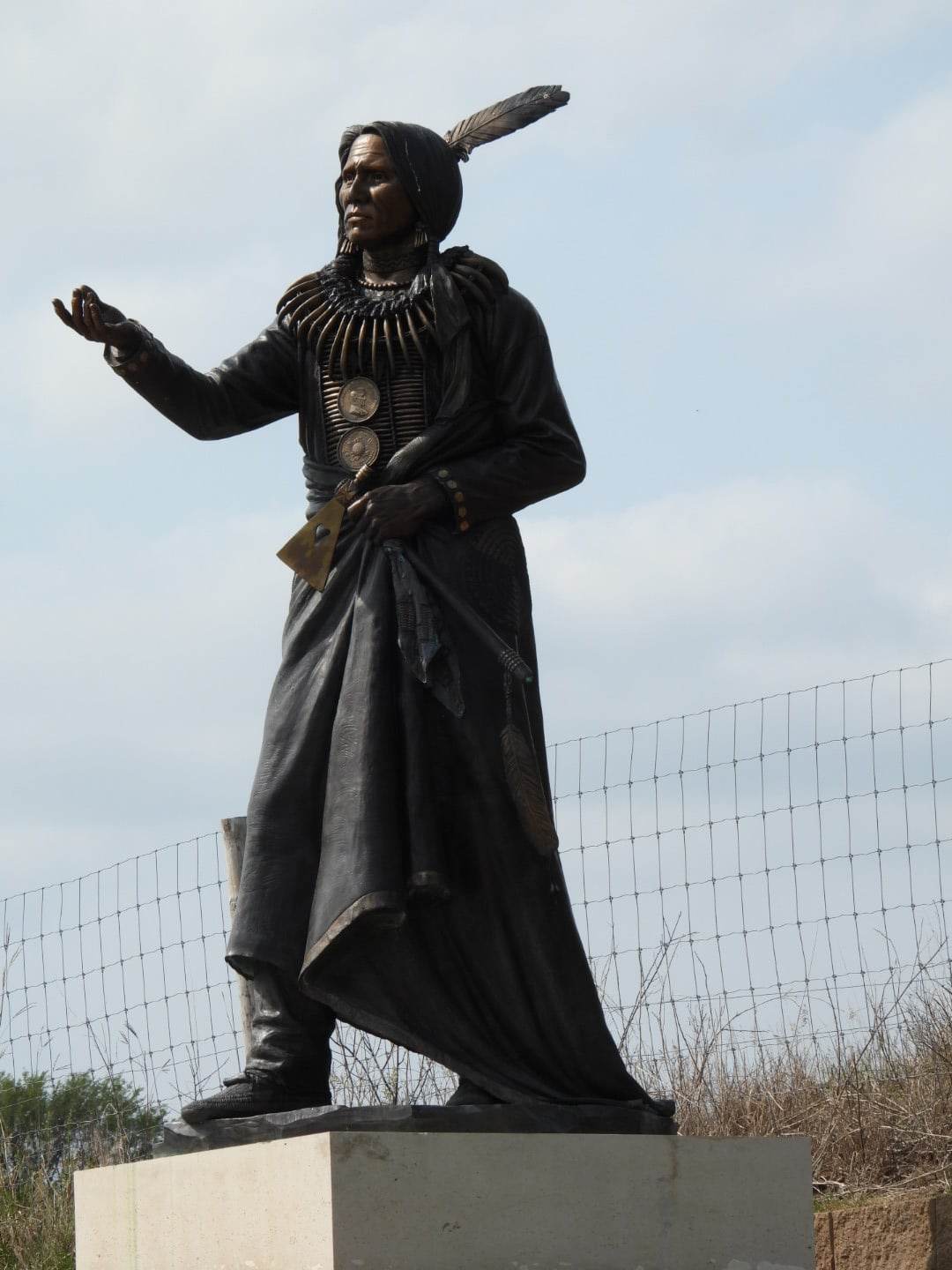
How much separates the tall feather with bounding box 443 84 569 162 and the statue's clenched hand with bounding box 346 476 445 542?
94 cm

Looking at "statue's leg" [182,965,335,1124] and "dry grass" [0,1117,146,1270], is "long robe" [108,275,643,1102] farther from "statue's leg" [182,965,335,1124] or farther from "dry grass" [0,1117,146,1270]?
"dry grass" [0,1117,146,1270]

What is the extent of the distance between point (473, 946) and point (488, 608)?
800mm

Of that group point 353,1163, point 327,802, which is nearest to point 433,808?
point 327,802

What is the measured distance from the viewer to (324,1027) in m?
4.57

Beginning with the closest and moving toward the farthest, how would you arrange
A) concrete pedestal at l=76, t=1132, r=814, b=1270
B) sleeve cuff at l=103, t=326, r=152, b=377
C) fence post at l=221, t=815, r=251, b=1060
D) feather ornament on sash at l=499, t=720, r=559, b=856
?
1. concrete pedestal at l=76, t=1132, r=814, b=1270
2. feather ornament on sash at l=499, t=720, r=559, b=856
3. sleeve cuff at l=103, t=326, r=152, b=377
4. fence post at l=221, t=815, r=251, b=1060

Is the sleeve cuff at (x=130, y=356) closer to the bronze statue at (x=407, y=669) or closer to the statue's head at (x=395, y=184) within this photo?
the bronze statue at (x=407, y=669)

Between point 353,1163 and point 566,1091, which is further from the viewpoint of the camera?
point 566,1091

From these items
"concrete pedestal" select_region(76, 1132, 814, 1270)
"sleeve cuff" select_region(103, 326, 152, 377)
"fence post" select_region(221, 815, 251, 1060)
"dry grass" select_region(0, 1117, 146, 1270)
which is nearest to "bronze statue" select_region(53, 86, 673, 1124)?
"sleeve cuff" select_region(103, 326, 152, 377)

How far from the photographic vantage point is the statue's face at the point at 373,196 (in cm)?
494

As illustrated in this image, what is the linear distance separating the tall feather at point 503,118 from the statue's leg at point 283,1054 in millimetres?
2118

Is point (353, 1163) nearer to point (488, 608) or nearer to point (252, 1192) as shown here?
point (252, 1192)

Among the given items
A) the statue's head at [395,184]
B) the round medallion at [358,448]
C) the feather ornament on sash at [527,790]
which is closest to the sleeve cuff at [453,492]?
the round medallion at [358,448]

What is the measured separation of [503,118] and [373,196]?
408mm

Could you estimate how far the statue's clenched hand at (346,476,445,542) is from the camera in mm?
4727
